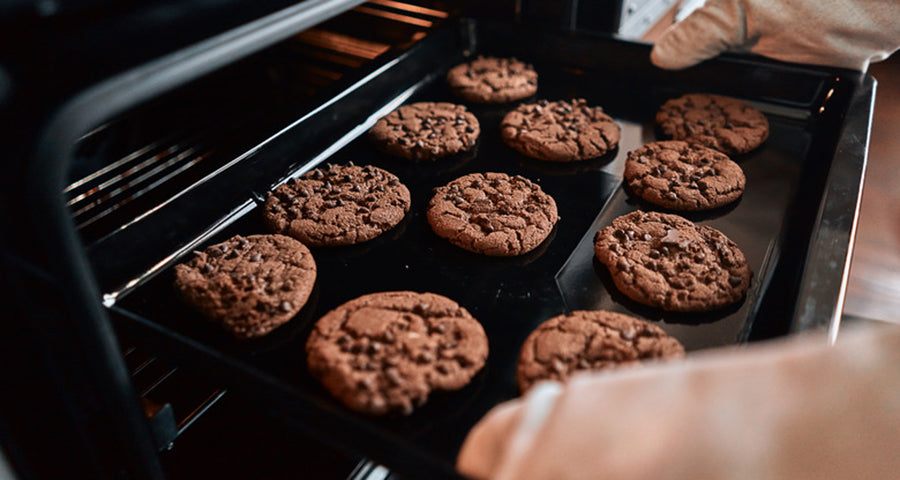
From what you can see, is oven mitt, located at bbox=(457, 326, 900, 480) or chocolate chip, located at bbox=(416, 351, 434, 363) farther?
chocolate chip, located at bbox=(416, 351, 434, 363)

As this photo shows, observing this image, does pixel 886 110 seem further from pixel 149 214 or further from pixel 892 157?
pixel 149 214

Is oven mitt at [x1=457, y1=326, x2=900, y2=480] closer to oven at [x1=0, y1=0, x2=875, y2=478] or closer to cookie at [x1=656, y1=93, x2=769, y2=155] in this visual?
oven at [x1=0, y1=0, x2=875, y2=478]

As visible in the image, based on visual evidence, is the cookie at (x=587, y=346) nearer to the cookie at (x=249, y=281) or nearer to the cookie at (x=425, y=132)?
the cookie at (x=249, y=281)

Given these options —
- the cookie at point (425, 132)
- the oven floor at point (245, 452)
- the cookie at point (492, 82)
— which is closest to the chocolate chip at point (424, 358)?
the oven floor at point (245, 452)

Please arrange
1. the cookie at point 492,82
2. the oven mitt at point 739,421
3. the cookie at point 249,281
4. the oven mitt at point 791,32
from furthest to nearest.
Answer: the cookie at point 492,82 < the oven mitt at point 791,32 < the cookie at point 249,281 < the oven mitt at point 739,421

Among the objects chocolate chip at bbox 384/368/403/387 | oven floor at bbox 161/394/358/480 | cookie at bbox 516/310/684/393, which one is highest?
chocolate chip at bbox 384/368/403/387

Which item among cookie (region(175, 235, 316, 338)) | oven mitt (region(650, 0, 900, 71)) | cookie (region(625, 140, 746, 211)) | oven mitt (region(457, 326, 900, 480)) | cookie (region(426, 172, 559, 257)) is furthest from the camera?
oven mitt (region(650, 0, 900, 71))

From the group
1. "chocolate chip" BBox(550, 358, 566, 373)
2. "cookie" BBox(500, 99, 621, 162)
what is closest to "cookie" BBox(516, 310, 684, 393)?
"chocolate chip" BBox(550, 358, 566, 373)
